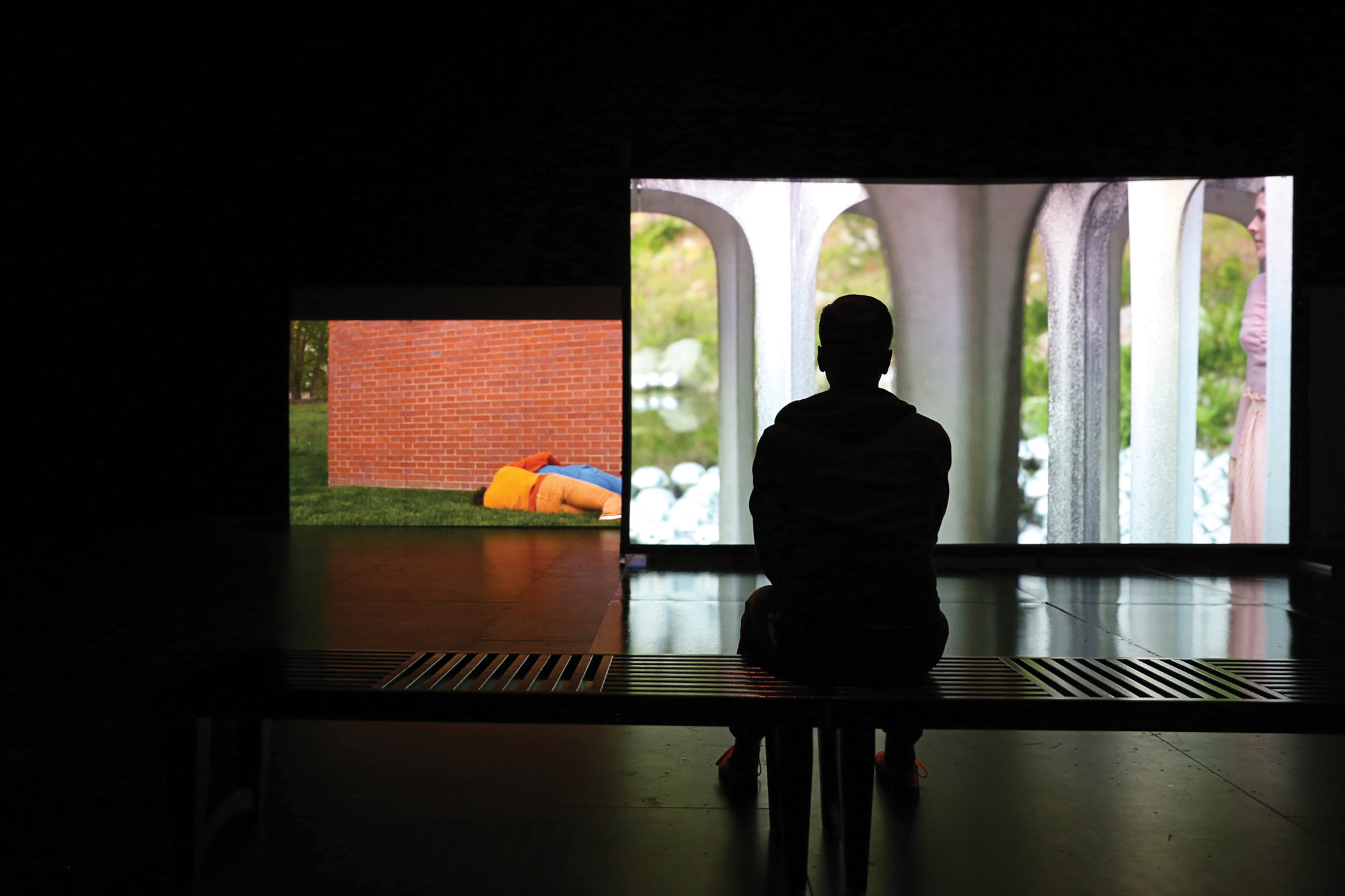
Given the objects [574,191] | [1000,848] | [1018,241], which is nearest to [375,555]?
[574,191]

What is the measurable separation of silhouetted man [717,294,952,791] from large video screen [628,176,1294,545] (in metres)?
4.87

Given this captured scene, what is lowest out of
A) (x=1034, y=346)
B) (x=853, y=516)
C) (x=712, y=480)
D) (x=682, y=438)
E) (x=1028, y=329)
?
(x=712, y=480)

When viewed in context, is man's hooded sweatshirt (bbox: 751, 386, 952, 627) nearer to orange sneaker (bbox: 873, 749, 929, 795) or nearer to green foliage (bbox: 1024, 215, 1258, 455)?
orange sneaker (bbox: 873, 749, 929, 795)

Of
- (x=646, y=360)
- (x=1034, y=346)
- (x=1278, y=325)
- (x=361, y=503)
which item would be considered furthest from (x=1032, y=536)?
(x=361, y=503)

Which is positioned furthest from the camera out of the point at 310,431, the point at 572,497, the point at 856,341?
the point at 310,431

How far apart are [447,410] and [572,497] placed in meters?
2.98

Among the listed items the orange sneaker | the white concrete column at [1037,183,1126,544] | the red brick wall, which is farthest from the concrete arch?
the red brick wall

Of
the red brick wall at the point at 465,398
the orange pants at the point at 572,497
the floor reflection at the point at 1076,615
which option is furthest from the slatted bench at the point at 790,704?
the red brick wall at the point at 465,398

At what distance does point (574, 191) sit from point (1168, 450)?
5.14 metres

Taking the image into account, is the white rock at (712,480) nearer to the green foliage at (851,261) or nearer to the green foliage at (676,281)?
the green foliage at (676,281)

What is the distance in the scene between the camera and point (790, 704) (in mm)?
2027

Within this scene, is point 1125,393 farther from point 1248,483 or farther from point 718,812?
point 718,812

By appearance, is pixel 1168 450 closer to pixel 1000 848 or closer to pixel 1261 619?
pixel 1261 619

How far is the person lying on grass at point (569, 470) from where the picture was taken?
12695 millimetres
